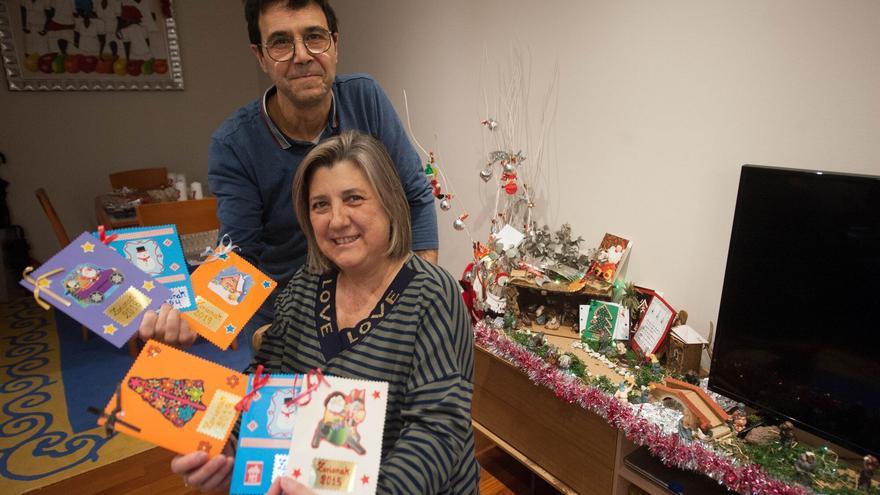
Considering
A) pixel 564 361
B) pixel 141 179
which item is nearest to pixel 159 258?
pixel 564 361

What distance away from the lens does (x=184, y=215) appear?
316 cm

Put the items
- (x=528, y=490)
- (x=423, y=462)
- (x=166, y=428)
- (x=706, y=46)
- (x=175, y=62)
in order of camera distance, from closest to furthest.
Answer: (x=166, y=428)
(x=423, y=462)
(x=706, y=46)
(x=528, y=490)
(x=175, y=62)

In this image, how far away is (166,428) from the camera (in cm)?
87

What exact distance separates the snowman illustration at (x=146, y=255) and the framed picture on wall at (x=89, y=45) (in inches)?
174

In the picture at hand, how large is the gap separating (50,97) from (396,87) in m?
3.13

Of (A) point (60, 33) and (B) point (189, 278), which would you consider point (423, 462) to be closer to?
(B) point (189, 278)

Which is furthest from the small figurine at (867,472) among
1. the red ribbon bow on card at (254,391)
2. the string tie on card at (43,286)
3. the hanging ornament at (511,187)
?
the string tie on card at (43,286)

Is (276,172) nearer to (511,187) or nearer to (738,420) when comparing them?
(511,187)

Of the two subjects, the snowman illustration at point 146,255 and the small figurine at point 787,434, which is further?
the small figurine at point 787,434

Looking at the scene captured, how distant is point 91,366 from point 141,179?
1825 millimetres

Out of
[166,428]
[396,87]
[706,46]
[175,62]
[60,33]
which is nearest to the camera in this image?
[166,428]

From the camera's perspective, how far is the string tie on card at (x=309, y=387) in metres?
0.90

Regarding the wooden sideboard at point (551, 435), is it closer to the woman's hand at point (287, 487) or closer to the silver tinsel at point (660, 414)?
the silver tinsel at point (660, 414)

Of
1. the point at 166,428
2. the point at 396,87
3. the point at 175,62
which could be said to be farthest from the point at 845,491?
the point at 175,62
